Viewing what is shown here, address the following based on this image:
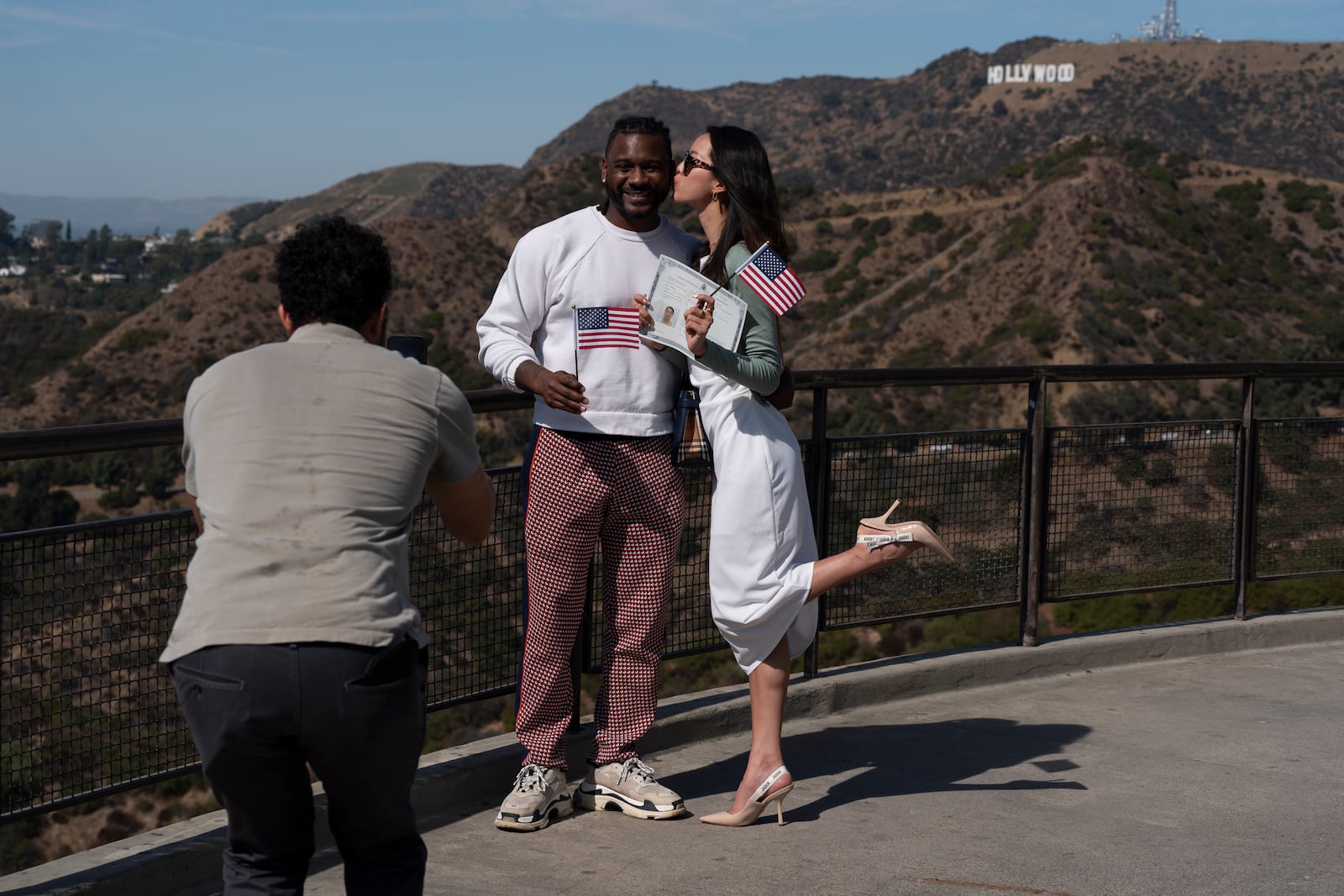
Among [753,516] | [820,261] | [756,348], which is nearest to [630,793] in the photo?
[753,516]

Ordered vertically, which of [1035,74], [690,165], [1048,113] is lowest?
[690,165]

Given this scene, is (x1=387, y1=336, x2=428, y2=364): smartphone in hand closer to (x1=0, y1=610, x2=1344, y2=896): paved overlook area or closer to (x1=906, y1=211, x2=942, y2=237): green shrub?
(x1=0, y1=610, x2=1344, y2=896): paved overlook area

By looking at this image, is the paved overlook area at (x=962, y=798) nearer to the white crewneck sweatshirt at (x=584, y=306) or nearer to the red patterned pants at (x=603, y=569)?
the red patterned pants at (x=603, y=569)

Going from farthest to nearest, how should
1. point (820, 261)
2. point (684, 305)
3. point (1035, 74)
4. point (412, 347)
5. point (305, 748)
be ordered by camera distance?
point (1035, 74) < point (820, 261) < point (684, 305) < point (412, 347) < point (305, 748)

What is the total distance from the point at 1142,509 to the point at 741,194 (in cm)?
352

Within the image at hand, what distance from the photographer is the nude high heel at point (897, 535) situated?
3971 mm

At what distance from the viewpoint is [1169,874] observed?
3848mm

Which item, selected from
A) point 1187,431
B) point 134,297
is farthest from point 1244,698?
point 134,297

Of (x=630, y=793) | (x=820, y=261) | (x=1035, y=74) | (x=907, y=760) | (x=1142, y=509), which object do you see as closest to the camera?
(x=630, y=793)

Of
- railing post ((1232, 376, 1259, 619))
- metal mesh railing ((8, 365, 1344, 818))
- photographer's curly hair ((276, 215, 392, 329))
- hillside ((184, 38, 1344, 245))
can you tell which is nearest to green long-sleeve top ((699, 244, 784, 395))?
metal mesh railing ((8, 365, 1344, 818))

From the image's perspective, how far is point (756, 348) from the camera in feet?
13.1

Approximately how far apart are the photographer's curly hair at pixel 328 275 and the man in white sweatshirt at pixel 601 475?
134 cm

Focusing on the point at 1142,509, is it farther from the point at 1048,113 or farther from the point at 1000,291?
the point at 1048,113

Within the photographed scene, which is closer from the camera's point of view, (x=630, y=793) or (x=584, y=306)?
(x=584, y=306)
